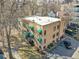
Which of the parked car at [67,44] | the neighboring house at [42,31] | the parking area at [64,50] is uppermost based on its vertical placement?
the neighboring house at [42,31]

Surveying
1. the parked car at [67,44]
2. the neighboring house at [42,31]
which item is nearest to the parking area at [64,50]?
the parked car at [67,44]

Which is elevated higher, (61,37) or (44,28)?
(44,28)

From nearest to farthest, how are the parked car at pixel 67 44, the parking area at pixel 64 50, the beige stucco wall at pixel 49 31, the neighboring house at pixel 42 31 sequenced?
the parking area at pixel 64 50
the neighboring house at pixel 42 31
the beige stucco wall at pixel 49 31
the parked car at pixel 67 44

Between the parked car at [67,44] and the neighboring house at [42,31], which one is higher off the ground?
the neighboring house at [42,31]

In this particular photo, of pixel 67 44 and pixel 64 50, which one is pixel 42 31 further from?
pixel 67 44

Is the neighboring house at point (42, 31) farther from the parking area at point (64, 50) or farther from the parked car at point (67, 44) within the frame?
the parked car at point (67, 44)

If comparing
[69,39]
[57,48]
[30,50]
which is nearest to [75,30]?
[69,39]

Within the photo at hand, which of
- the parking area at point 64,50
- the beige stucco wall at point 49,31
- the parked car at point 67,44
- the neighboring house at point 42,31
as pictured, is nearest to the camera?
the parking area at point 64,50

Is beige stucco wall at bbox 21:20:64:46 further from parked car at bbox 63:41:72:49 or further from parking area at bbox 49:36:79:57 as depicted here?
parked car at bbox 63:41:72:49

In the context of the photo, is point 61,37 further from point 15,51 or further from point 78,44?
point 15,51
